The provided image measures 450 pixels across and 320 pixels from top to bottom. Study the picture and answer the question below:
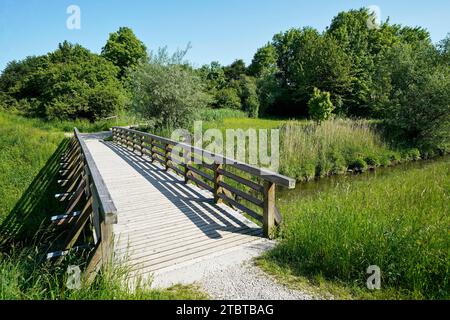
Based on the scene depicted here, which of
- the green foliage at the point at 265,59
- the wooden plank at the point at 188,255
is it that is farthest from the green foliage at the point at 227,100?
the wooden plank at the point at 188,255

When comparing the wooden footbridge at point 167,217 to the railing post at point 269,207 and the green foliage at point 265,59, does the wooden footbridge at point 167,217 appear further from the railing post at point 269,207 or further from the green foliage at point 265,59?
the green foliage at point 265,59

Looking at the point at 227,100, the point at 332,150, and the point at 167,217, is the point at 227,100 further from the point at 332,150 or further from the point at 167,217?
the point at 167,217

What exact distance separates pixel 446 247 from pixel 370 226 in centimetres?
73

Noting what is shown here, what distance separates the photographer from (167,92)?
43.5 feet

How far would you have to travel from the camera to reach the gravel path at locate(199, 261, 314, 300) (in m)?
2.82

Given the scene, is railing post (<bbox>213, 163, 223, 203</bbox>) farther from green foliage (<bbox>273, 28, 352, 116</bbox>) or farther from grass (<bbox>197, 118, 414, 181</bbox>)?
green foliage (<bbox>273, 28, 352, 116</bbox>)

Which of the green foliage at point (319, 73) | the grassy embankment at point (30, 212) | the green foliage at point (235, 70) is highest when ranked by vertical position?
the green foliage at point (235, 70)

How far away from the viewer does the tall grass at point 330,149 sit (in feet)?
36.9

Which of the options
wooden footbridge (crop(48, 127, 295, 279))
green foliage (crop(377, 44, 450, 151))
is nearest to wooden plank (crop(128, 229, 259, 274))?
wooden footbridge (crop(48, 127, 295, 279))

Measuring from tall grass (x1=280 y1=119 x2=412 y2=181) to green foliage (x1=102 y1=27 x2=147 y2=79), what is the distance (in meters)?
36.9

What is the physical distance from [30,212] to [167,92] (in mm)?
7174

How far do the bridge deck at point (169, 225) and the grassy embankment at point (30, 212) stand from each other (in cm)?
50
